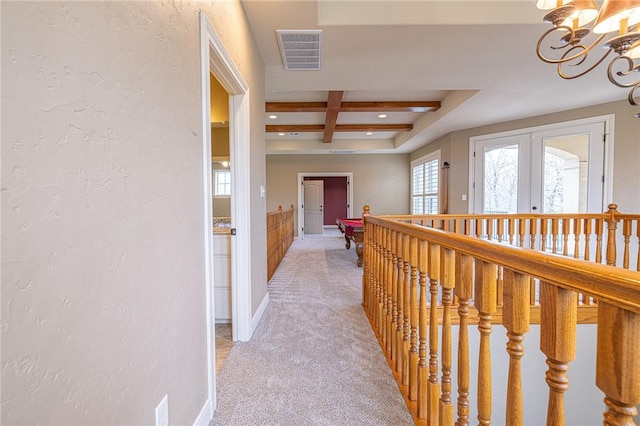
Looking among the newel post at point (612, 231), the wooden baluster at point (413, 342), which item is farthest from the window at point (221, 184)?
the newel post at point (612, 231)

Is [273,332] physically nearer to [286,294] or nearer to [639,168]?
[286,294]

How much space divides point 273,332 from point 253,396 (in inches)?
27.8

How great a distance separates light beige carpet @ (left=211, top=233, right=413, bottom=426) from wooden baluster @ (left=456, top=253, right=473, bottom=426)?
555mm

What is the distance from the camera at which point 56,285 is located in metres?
0.59

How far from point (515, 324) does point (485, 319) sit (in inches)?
5.0

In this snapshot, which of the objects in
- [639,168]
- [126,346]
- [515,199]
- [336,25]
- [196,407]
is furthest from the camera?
[515,199]

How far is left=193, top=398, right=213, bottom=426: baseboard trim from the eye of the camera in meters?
1.26

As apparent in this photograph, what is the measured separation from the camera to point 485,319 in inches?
32.9

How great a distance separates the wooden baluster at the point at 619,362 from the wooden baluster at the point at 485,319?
301 millimetres

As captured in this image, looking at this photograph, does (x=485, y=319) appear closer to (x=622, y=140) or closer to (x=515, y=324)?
(x=515, y=324)

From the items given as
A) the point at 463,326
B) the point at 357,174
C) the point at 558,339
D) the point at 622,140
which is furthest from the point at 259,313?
the point at 357,174

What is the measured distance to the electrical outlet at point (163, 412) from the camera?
3.12ft

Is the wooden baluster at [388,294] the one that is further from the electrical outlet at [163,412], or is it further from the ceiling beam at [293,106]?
the ceiling beam at [293,106]

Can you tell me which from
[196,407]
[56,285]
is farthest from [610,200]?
[56,285]
